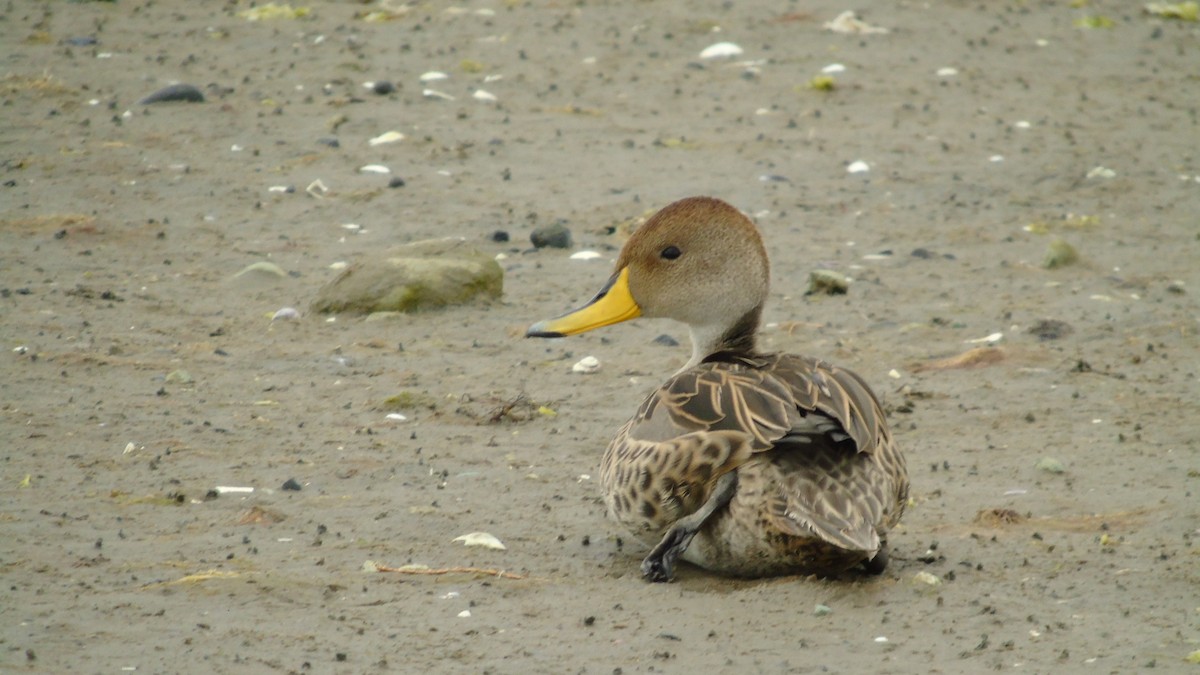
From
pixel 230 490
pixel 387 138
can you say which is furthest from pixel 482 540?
pixel 387 138

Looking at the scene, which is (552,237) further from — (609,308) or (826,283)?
(609,308)

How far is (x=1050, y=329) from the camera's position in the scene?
25.3 ft

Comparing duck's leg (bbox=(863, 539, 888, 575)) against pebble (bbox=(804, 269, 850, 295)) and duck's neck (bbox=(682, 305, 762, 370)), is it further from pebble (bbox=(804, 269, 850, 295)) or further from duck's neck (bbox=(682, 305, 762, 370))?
pebble (bbox=(804, 269, 850, 295))

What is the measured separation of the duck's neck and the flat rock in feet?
7.77

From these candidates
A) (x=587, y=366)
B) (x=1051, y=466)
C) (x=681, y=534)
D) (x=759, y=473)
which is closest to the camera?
(x=759, y=473)

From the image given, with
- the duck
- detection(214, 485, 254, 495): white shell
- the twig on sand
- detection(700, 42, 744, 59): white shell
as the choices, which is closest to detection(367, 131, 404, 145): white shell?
detection(700, 42, 744, 59): white shell

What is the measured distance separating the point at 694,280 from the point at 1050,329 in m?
2.84

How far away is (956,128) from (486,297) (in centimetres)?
454

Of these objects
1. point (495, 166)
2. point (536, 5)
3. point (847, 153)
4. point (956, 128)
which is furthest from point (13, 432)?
point (536, 5)

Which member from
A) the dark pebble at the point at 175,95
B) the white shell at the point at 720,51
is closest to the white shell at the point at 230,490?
the dark pebble at the point at 175,95

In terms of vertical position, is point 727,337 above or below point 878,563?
above

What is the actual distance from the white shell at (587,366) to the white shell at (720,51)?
567 centimetres

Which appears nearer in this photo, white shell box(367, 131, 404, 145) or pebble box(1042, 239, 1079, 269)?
pebble box(1042, 239, 1079, 269)

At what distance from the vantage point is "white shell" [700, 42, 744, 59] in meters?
12.5
